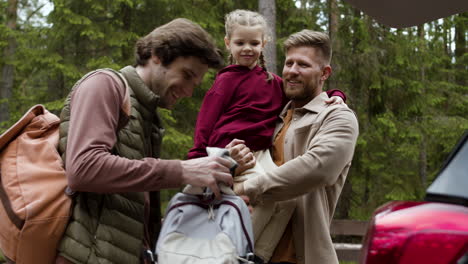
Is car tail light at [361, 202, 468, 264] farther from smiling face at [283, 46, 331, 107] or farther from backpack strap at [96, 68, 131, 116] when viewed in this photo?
smiling face at [283, 46, 331, 107]

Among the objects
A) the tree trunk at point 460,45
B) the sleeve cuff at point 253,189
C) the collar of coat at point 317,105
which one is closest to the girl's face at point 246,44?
the collar of coat at point 317,105

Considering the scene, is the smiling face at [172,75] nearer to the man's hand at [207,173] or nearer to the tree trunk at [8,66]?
the man's hand at [207,173]

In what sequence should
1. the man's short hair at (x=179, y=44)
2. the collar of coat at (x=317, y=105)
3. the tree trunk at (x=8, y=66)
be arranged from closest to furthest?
1. the man's short hair at (x=179, y=44)
2. the collar of coat at (x=317, y=105)
3. the tree trunk at (x=8, y=66)

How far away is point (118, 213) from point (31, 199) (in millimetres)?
393

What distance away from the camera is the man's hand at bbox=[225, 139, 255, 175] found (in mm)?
2934

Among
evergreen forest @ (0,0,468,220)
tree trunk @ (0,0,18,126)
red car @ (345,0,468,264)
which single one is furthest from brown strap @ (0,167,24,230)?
tree trunk @ (0,0,18,126)

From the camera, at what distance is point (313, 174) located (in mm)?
2861

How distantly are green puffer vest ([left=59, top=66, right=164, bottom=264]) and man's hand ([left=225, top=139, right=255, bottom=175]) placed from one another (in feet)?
1.51

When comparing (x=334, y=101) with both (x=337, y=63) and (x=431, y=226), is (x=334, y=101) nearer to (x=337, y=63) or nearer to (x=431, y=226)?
(x=431, y=226)

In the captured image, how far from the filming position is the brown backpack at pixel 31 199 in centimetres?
231

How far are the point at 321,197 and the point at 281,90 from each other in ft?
2.69

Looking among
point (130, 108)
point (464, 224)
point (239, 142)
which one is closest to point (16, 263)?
point (130, 108)

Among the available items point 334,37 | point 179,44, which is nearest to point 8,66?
point 334,37

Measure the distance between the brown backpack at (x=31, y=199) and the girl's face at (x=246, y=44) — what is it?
5.32 ft
